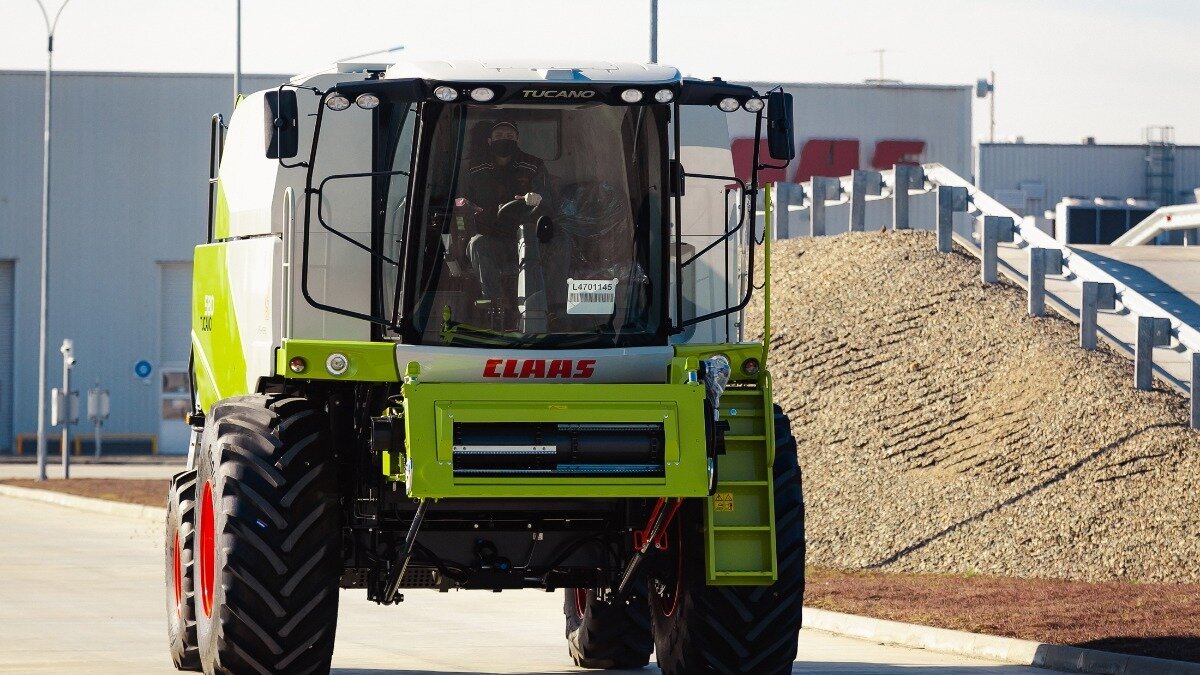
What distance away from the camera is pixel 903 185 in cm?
2755

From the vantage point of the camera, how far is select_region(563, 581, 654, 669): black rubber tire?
13.1m

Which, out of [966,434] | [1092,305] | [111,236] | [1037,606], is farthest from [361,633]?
[111,236]

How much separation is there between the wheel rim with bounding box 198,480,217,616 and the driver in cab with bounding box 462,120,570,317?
199 cm

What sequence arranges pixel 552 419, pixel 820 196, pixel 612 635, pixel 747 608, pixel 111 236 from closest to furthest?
pixel 552 419
pixel 747 608
pixel 612 635
pixel 820 196
pixel 111 236

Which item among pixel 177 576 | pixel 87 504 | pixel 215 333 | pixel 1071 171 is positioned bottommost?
pixel 87 504

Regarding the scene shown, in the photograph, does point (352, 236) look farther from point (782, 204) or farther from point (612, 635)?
point (782, 204)

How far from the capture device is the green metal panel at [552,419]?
9648 mm

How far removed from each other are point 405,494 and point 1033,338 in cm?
1380

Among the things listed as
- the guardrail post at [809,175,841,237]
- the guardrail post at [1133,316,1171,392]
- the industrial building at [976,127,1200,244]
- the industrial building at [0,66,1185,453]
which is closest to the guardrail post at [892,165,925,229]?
the guardrail post at [809,175,841,237]

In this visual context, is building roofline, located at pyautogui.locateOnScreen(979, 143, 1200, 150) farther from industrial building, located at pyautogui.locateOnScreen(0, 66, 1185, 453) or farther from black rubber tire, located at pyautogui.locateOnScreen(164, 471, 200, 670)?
black rubber tire, located at pyautogui.locateOnScreen(164, 471, 200, 670)

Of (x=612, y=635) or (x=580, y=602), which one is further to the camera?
(x=580, y=602)

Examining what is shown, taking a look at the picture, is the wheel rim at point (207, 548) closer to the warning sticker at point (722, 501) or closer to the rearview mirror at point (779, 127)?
the warning sticker at point (722, 501)

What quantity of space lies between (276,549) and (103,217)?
48451 millimetres

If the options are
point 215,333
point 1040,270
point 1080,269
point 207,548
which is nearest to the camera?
point 207,548
